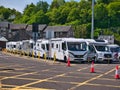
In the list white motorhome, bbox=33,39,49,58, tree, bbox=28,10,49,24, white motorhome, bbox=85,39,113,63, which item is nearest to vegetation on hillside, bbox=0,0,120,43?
tree, bbox=28,10,49,24

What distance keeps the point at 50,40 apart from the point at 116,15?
112330mm

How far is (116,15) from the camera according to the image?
153 metres

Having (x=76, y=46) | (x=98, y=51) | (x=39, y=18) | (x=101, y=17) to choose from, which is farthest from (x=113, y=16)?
(x=76, y=46)

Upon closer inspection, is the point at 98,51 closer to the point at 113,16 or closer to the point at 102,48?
the point at 102,48

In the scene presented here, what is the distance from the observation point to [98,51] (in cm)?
4109

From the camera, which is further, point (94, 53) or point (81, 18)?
point (81, 18)

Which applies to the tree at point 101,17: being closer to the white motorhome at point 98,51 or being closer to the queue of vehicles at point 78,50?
the queue of vehicles at point 78,50

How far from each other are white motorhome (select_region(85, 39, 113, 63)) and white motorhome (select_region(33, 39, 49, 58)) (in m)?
5.80

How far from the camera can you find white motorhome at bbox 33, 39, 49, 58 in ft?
149

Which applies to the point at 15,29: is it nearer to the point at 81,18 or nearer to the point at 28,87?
the point at 81,18

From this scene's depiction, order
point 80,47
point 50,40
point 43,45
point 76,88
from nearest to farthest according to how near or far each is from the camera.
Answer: point 76,88 → point 80,47 → point 50,40 → point 43,45

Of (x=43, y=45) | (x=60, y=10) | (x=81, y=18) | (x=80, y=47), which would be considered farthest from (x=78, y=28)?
(x=80, y=47)

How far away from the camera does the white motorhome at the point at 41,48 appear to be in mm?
45531

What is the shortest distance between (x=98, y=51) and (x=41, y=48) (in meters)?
9.76
